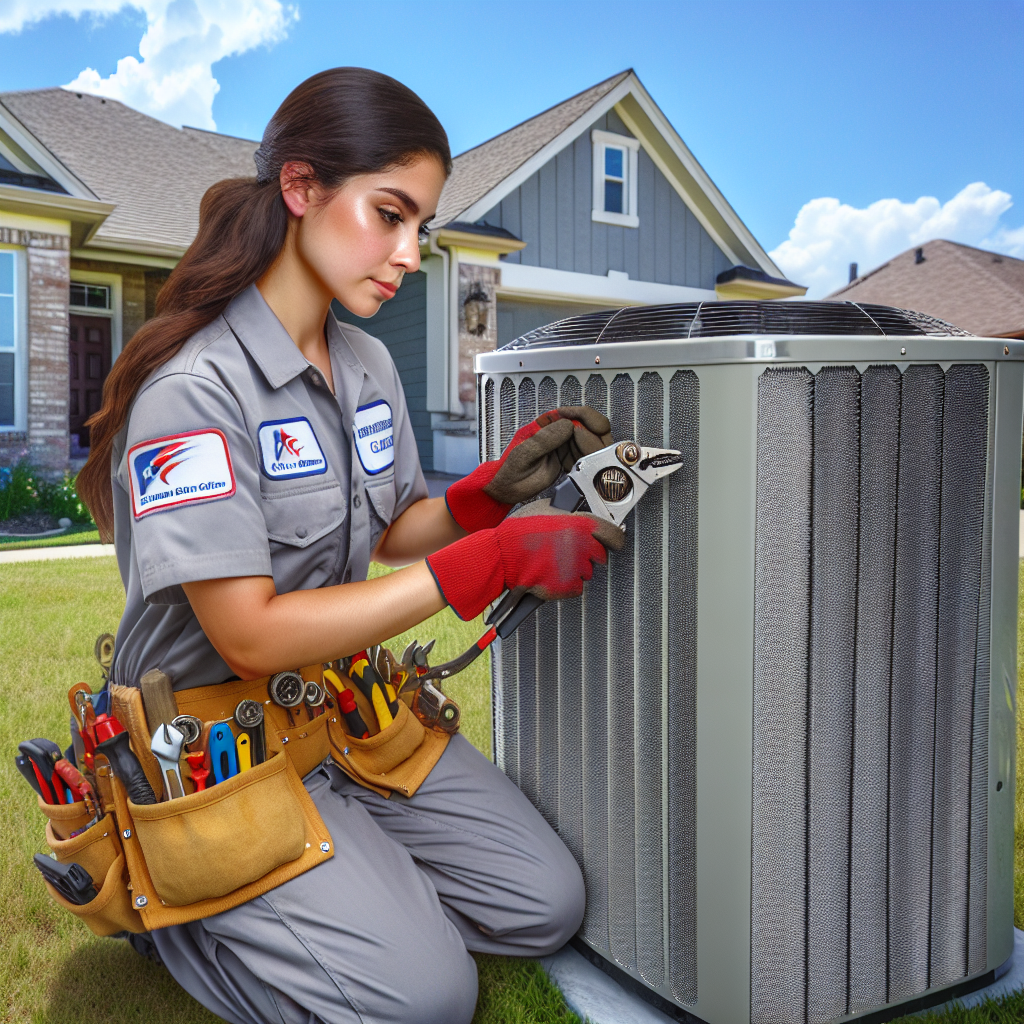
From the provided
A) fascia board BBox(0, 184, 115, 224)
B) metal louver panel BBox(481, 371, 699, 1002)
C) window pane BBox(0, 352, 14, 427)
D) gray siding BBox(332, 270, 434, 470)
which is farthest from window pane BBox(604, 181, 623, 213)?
metal louver panel BBox(481, 371, 699, 1002)

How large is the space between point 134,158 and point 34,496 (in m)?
5.79

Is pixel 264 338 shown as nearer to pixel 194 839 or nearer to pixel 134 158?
pixel 194 839

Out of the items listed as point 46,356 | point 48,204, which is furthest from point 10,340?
point 48,204

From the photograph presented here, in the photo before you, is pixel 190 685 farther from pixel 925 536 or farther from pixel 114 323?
pixel 114 323

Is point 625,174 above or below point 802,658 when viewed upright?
above

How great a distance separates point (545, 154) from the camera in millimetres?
10227

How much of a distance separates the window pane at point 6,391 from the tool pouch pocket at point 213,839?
309 inches

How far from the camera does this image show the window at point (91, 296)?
394 inches

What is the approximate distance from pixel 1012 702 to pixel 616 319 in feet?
2.95

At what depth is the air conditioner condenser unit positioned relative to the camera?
1232mm

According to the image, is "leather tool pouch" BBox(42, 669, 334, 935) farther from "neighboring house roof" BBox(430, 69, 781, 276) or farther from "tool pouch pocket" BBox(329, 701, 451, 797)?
"neighboring house roof" BBox(430, 69, 781, 276)

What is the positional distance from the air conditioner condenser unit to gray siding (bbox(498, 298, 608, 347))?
363 inches

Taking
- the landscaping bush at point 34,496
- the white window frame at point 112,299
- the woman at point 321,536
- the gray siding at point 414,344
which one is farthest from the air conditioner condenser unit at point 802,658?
the white window frame at point 112,299

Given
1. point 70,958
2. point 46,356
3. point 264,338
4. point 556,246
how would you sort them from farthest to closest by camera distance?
1. point 556,246
2. point 46,356
3. point 70,958
4. point 264,338
